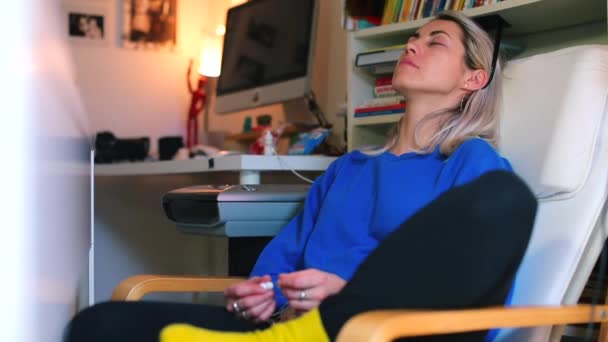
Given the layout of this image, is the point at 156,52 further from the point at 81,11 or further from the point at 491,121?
the point at 491,121

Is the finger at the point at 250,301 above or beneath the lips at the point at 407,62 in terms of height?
beneath

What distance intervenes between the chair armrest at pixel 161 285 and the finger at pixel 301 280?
254 millimetres

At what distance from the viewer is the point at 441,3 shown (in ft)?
5.97

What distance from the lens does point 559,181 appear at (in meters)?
1.17

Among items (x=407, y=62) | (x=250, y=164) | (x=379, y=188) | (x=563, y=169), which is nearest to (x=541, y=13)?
(x=407, y=62)

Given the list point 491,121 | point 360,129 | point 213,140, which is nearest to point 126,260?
point 213,140

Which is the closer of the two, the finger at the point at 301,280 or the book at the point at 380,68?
the finger at the point at 301,280

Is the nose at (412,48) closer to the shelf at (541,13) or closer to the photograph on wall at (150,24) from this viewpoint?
the shelf at (541,13)

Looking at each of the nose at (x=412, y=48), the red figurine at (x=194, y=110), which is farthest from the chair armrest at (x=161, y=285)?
the red figurine at (x=194, y=110)

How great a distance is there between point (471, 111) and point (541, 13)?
17.7 inches

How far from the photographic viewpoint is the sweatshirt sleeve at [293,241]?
4.37 ft

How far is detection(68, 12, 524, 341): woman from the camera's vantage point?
3.41ft

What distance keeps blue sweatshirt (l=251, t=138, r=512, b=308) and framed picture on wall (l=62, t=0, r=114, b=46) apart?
2.13m

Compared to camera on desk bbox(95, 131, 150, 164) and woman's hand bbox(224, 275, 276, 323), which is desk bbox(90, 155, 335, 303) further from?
woman's hand bbox(224, 275, 276, 323)
